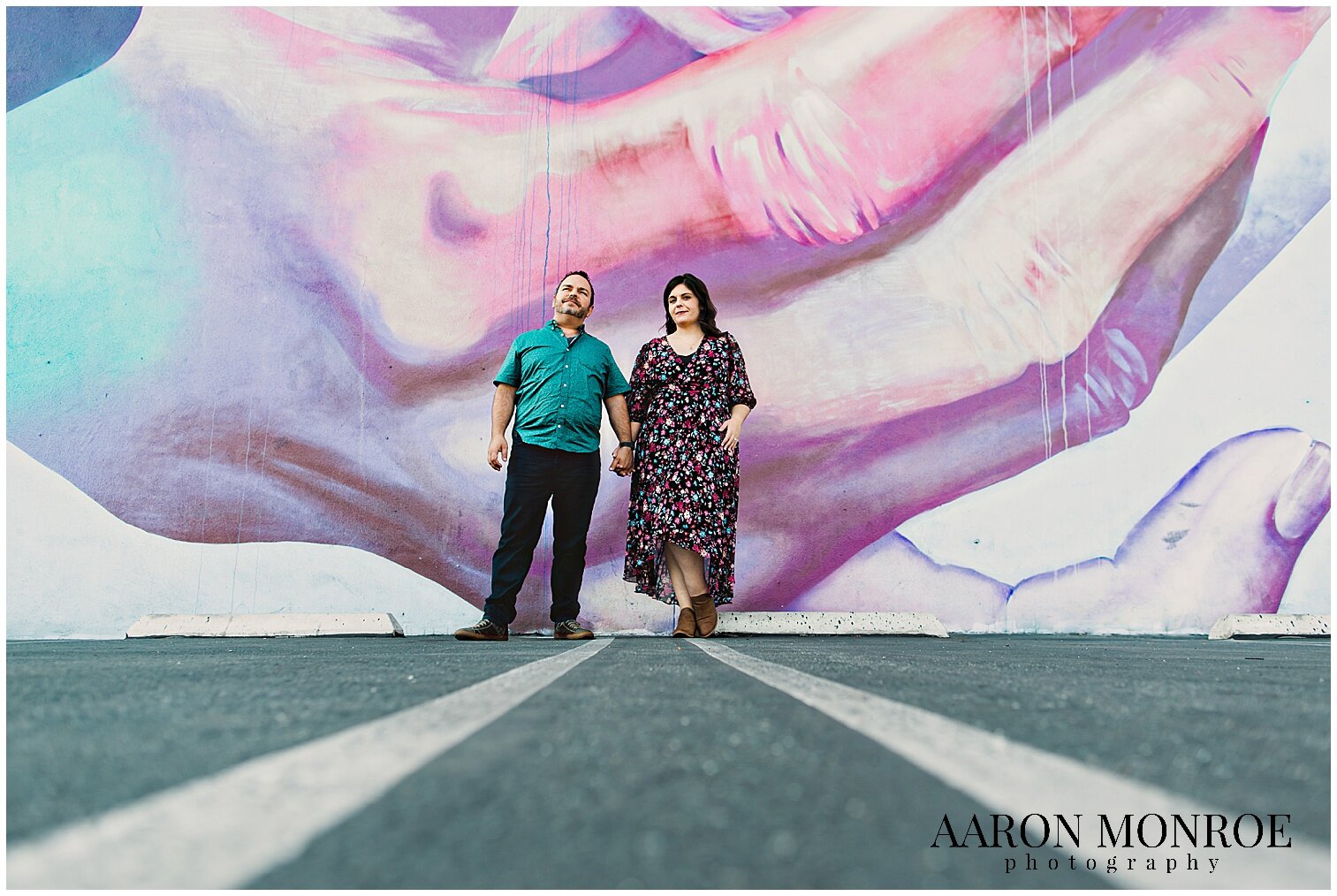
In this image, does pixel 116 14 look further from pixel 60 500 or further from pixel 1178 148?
pixel 1178 148

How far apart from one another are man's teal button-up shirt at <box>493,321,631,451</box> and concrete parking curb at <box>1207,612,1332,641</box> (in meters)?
2.70

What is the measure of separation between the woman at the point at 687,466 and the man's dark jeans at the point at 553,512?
0.19 m

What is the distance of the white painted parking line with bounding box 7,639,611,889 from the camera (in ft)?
1.34

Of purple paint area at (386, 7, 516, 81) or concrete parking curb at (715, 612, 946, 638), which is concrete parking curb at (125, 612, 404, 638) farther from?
purple paint area at (386, 7, 516, 81)

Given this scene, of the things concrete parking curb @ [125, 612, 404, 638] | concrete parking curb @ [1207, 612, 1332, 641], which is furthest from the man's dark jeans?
concrete parking curb @ [1207, 612, 1332, 641]

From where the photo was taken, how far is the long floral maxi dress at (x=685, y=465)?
3213 mm

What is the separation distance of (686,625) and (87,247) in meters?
3.68

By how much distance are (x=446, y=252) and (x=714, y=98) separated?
1597mm

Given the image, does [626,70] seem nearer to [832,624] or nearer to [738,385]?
[738,385]

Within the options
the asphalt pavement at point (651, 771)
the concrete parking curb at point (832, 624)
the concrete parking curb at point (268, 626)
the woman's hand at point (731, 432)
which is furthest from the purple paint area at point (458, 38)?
the asphalt pavement at point (651, 771)

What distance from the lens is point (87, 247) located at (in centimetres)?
450

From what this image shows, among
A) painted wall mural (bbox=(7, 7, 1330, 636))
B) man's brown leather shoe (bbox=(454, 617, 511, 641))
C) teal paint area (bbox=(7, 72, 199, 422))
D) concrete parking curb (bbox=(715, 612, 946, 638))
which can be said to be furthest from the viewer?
teal paint area (bbox=(7, 72, 199, 422))

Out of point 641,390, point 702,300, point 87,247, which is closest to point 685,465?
point 641,390

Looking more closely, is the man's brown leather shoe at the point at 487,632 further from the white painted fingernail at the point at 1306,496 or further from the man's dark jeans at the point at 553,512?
the white painted fingernail at the point at 1306,496
